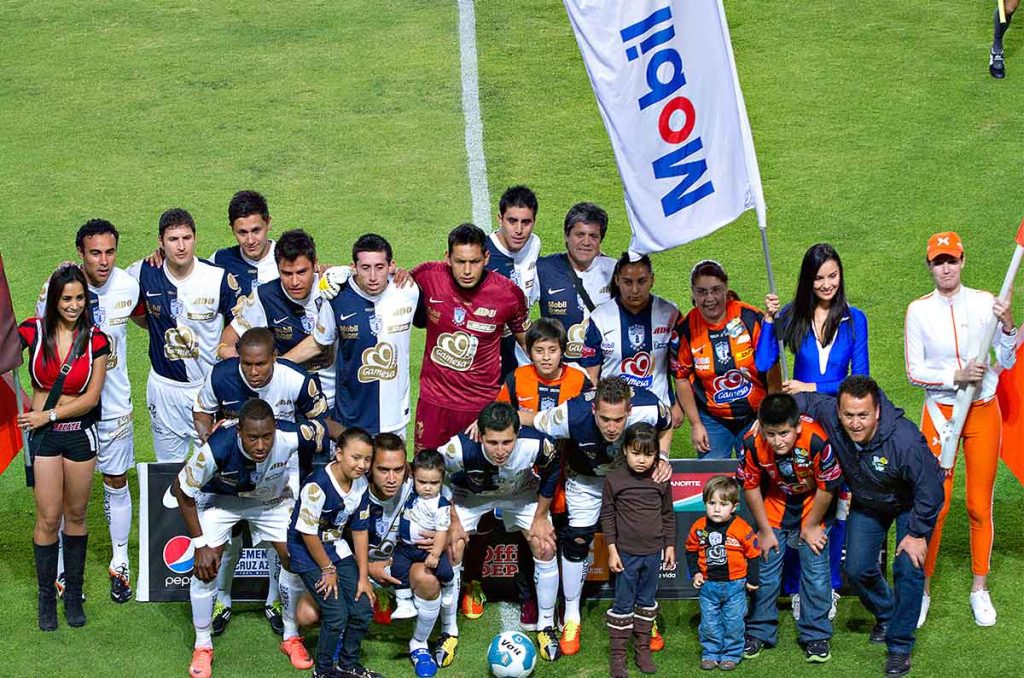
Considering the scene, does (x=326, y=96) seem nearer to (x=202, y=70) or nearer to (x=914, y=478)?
(x=202, y=70)

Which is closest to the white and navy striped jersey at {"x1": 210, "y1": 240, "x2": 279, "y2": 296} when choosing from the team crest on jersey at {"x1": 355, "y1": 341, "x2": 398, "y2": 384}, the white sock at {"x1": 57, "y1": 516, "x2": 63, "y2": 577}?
the team crest on jersey at {"x1": 355, "y1": 341, "x2": 398, "y2": 384}

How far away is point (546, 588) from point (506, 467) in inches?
29.8

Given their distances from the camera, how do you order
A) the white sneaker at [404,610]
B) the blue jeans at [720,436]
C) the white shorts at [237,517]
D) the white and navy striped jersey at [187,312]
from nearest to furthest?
the white shorts at [237,517] → the white sneaker at [404,610] → the blue jeans at [720,436] → the white and navy striped jersey at [187,312]

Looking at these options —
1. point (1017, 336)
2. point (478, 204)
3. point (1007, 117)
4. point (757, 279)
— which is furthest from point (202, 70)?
point (1017, 336)

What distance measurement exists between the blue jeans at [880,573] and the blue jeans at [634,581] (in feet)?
3.31

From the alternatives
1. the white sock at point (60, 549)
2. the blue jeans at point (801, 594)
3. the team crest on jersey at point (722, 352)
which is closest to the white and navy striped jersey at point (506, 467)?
the team crest on jersey at point (722, 352)

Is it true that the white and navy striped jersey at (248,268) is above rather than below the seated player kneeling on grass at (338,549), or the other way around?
above

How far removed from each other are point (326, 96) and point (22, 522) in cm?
717

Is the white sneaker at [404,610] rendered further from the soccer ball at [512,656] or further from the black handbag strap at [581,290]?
the black handbag strap at [581,290]

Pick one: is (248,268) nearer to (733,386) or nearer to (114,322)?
(114,322)

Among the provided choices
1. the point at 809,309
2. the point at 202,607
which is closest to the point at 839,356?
the point at 809,309

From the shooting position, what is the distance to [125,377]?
29.6 feet

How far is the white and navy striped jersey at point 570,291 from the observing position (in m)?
9.05

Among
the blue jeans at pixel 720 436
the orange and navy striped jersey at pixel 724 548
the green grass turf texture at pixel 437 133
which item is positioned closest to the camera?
the orange and navy striped jersey at pixel 724 548
